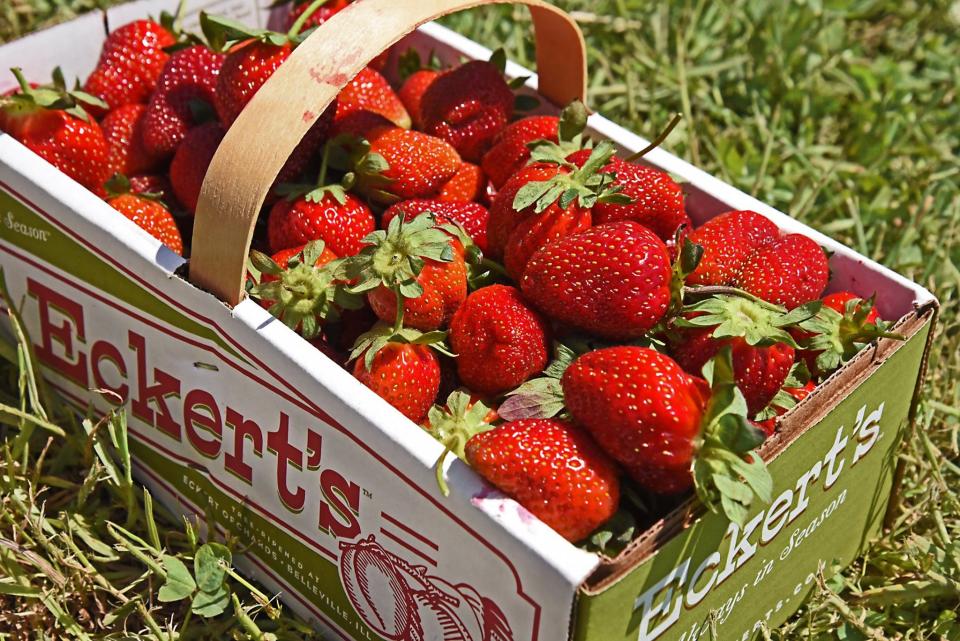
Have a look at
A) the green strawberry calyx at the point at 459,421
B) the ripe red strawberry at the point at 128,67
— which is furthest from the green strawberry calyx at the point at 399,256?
the ripe red strawberry at the point at 128,67

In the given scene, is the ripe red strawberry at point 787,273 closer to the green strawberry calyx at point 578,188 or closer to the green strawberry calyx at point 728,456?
the green strawberry calyx at point 578,188

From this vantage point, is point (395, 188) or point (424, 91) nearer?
point (395, 188)

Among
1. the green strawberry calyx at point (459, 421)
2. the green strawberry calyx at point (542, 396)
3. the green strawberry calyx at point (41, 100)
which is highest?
the green strawberry calyx at point (41, 100)

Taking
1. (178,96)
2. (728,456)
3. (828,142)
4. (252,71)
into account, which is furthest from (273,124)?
(828,142)

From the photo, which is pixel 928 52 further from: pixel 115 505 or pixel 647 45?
pixel 115 505

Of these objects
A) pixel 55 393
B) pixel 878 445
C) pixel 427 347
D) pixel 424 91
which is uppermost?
pixel 424 91

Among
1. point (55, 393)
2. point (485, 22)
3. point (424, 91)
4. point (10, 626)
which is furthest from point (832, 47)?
point (10, 626)

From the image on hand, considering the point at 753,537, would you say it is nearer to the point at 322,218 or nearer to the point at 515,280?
the point at 515,280

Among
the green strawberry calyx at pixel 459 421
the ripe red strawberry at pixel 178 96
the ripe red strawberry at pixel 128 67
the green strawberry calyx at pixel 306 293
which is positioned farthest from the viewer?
the ripe red strawberry at pixel 128 67
